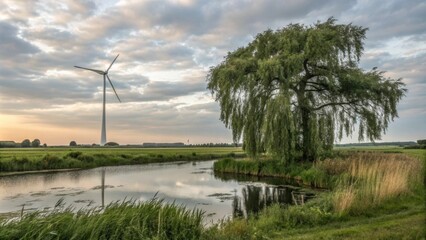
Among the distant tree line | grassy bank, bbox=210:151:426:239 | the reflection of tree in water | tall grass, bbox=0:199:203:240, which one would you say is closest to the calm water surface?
the reflection of tree in water

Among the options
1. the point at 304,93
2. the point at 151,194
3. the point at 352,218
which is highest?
the point at 304,93

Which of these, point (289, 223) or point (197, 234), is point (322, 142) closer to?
point (289, 223)

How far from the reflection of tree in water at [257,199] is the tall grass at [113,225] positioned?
4894 mm

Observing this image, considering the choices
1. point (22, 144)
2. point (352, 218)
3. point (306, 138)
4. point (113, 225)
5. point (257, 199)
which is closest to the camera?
point (113, 225)

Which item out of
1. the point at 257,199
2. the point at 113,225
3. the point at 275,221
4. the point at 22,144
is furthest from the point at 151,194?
the point at 22,144

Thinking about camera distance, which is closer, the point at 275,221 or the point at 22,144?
the point at 275,221

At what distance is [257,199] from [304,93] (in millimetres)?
10997

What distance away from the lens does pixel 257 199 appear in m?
15.4

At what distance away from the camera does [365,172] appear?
14883 mm

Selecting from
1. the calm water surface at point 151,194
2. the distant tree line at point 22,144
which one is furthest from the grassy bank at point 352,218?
the distant tree line at point 22,144

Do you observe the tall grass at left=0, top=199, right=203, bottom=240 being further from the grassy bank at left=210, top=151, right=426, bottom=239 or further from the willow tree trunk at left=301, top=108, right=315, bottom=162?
the willow tree trunk at left=301, top=108, right=315, bottom=162

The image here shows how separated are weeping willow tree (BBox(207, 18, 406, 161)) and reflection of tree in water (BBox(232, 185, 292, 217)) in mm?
4362

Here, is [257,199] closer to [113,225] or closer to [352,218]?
[352,218]

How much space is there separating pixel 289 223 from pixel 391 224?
2368mm
